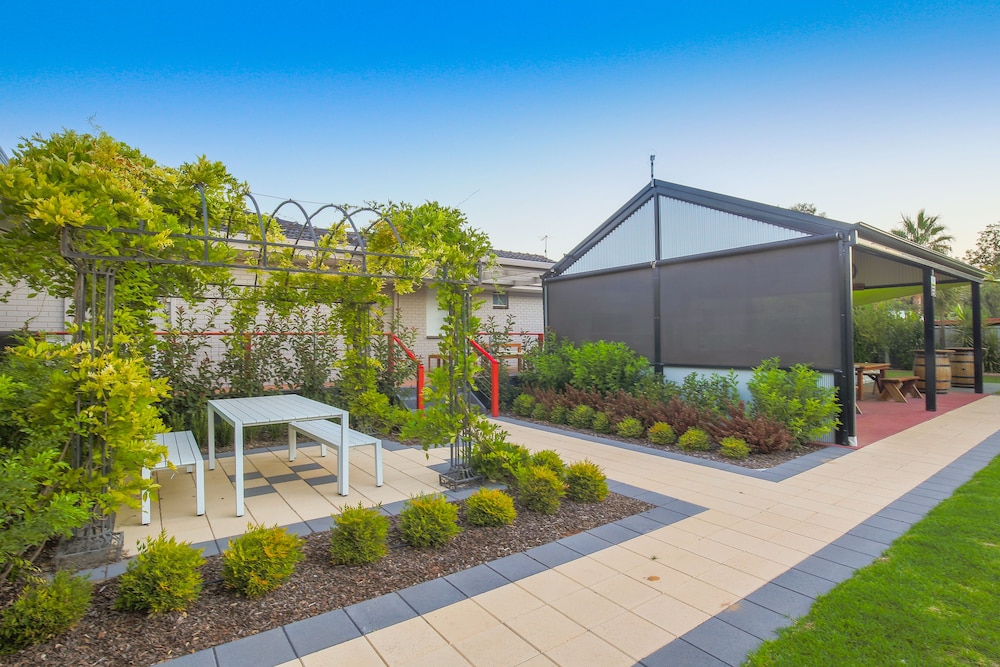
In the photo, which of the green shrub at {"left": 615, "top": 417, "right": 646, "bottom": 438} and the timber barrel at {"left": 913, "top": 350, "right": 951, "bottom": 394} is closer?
the green shrub at {"left": 615, "top": 417, "right": 646, "bottom": 438}

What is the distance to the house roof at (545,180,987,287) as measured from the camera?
251 inches

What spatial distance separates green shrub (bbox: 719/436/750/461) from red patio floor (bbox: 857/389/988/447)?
1.82 m

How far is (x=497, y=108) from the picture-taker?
1066 cm

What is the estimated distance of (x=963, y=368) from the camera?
465 inches

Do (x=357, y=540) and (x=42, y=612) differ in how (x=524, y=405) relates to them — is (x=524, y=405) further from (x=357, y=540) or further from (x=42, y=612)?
(x=42, y=612)

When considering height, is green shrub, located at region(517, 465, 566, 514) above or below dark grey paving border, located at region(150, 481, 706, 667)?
above

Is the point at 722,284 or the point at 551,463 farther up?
the point at 722,284

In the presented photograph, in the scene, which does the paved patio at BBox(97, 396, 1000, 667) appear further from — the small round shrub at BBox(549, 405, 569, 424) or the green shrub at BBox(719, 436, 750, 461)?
the small round shrub at BBox(549, 405, 569, 424)

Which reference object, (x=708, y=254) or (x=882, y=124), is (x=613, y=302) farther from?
(x=882, y=124)

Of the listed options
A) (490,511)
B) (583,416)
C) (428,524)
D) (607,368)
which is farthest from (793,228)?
(428,524)

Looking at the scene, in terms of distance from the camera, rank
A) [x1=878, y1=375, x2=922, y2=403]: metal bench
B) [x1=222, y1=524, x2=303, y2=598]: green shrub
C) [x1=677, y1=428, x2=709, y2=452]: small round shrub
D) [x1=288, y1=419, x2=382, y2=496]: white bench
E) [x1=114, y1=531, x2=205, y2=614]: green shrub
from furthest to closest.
A: [x1=878, y1=375, x2=922, y2=403]: metal bench < [x1=677, y1=428, x2=709, y2=452]: small round shrub < [x1=288, y1=419, x2=382, y2=496]: white bench < [x1=222, y1=524, x2=303, y2=598]: green shrub < [x1=114, y1=531, x2=205, y2=614]: green shrub

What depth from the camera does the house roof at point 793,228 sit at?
20.9 ft

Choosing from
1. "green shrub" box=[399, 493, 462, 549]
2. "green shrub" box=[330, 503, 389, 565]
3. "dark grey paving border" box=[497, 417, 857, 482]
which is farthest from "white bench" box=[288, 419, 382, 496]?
"dark grey paving border" box=[497, 417, 857, 482]

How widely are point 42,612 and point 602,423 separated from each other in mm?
6140
